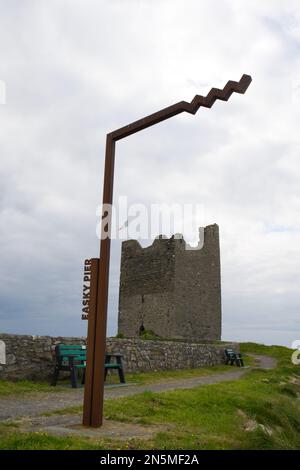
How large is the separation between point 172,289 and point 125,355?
419 inches

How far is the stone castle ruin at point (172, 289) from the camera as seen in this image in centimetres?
2169

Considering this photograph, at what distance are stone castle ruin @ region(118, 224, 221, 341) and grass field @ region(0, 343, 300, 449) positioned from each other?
42.4 feet

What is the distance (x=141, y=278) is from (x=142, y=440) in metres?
19.4

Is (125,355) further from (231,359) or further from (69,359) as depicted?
(231,359)

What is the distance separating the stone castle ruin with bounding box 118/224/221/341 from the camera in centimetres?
2169

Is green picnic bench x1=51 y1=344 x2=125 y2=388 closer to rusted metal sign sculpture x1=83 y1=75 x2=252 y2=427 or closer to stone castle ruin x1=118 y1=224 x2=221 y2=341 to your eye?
rusted metal sign sculpture x1=83 y1=75 x2=252 y2=427

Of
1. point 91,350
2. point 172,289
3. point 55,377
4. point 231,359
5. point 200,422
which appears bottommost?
point 200,422

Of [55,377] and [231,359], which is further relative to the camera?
[231,359]

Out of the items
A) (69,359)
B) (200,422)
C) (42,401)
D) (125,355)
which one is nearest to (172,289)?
(125,355)

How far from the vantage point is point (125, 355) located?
36.2 feet

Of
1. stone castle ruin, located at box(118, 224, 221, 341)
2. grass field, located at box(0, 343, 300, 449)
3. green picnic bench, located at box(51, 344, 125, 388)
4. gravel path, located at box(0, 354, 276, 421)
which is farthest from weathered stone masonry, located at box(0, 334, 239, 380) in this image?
stone castle ruin, located at box(118, 224, 221, 341)

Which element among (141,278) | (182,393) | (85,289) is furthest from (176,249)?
(182,393)

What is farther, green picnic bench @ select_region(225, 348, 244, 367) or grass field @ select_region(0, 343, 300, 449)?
green picnic bench @ select_region(225, 348, 244, 367)
